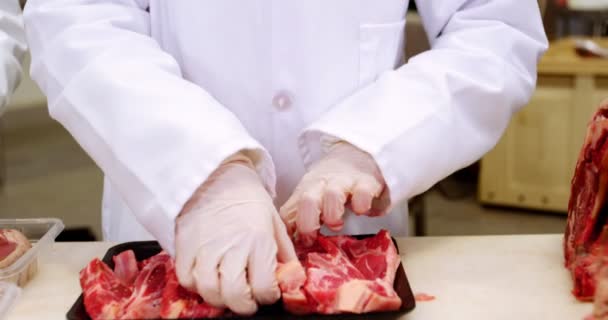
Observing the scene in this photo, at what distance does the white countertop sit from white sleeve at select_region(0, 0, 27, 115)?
1.13 feet

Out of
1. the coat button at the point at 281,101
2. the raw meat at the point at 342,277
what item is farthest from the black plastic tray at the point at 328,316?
the coat button at the point at 281,101

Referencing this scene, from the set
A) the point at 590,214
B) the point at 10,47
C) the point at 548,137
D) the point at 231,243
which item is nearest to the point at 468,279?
the point at 590,214

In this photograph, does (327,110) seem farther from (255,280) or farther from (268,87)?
(255,280)

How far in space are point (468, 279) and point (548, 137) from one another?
2.85 metres

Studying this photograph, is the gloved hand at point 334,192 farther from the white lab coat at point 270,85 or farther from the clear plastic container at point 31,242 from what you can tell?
the clear plastic container at point 31,242

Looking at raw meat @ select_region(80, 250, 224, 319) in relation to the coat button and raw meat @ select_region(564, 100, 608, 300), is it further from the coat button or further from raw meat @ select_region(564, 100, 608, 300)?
raw meat @ select_region(564, 100, 608, 300)

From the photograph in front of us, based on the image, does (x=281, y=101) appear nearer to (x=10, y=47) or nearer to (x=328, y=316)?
(x=328, y=316)

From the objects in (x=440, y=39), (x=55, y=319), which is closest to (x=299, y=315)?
(x=55, y=319)

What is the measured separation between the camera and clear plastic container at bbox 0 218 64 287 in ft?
3.38

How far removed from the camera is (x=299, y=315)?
2.86 feet

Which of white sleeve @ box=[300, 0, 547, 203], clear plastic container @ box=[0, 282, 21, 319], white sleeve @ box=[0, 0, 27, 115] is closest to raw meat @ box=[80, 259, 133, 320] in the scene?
clear plastic container @ box=[0, 282, 21, 319]

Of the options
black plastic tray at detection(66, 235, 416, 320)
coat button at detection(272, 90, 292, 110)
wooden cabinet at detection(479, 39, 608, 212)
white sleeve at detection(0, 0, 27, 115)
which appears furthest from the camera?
wooden cabinet at detection(479, 39, 608, 212)

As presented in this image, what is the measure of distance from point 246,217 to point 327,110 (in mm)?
374

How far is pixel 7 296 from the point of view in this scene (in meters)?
1.00
